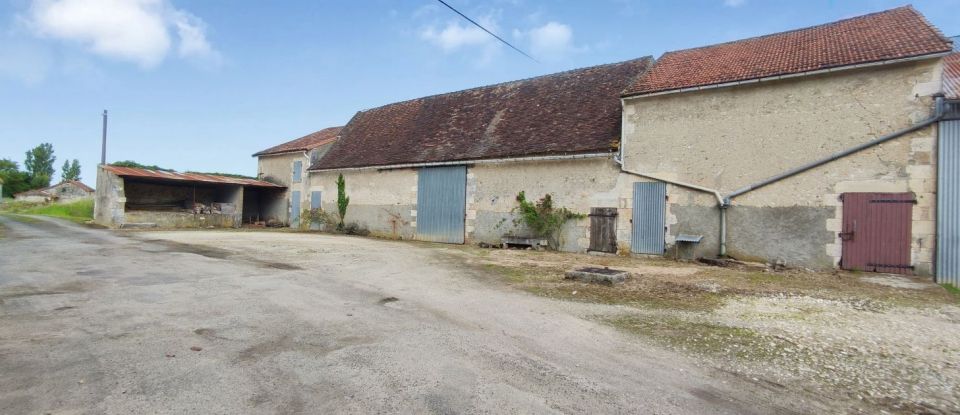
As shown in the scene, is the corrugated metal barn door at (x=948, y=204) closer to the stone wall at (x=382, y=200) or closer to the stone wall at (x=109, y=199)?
the stone wall at (x=382, y=200)

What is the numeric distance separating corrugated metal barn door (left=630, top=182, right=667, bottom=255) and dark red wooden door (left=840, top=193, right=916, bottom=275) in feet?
12.1

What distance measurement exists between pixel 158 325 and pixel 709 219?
36.3 ft

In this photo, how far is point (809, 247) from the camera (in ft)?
31.3

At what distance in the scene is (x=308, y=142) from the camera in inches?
886

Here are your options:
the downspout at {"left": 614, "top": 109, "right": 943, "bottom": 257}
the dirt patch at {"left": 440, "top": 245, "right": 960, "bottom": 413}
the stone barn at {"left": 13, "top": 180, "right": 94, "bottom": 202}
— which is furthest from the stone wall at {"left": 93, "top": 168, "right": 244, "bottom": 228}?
the stone barn at {"left": 13, "top": 180, "right": 94, "bottom": 202}

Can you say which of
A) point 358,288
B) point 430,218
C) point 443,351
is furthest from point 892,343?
point 430,218

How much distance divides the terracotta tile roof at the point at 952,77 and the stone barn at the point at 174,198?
24.0 metres

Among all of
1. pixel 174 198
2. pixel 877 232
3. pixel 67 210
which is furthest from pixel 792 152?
pixel 67 210

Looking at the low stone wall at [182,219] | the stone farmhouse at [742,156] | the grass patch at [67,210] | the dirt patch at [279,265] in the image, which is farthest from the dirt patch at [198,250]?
the grass patch at [67,210]

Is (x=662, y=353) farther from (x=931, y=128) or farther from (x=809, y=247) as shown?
(x=931, y=128)

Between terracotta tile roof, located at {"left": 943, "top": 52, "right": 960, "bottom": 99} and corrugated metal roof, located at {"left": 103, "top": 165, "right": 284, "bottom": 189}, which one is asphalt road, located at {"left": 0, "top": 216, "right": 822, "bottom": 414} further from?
corrugated metal roof, located at {"left": 103, "top": 165, "right": 284, "bottom": 189}

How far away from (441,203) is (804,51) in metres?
11.4

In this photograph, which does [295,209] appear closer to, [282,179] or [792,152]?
[282,179]

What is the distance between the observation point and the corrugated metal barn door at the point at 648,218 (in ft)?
37.8
